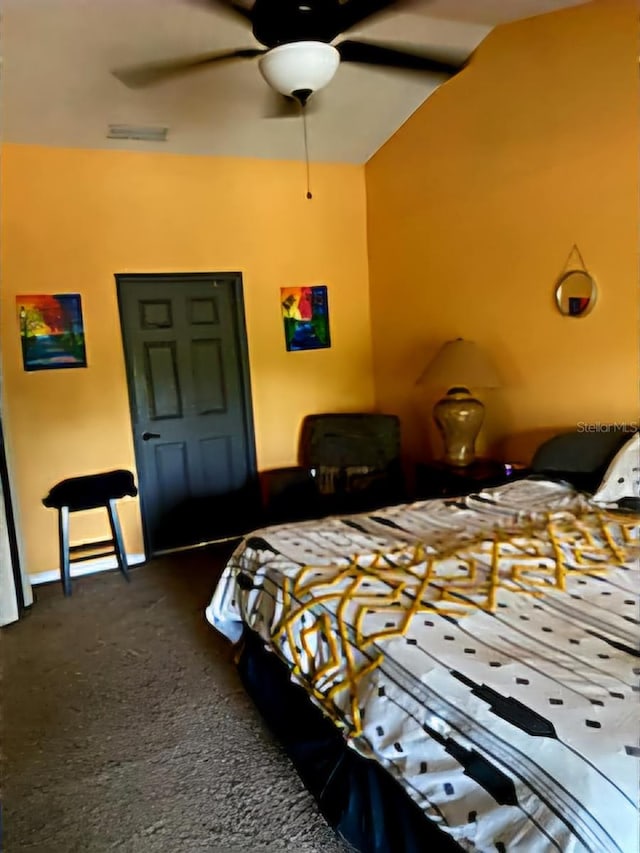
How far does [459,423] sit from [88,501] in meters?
2.33

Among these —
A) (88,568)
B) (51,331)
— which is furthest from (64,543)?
(51,331)

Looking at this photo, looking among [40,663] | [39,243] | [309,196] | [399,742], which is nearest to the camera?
[399,742]

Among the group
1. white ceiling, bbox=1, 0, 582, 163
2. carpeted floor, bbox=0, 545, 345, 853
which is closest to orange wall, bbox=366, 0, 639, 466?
white ceiling, bbox=1, 0, 582, 163

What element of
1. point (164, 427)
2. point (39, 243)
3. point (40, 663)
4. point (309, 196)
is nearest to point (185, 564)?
Result: point (164, 427)

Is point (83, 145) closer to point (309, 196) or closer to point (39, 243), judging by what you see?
point (39, 243)

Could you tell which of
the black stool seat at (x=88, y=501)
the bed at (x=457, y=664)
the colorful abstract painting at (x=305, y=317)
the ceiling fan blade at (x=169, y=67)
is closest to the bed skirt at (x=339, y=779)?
the bed at (x=457, y=664)

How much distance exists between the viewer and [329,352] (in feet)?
16.8

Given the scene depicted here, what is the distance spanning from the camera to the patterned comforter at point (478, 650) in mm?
1239

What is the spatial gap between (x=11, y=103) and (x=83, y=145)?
58cm

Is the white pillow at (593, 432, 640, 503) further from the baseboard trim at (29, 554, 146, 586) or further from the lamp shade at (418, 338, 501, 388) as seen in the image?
the baseboard trim at (29, 554, 146, 586)

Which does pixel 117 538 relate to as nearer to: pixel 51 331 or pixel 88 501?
pixel 88 501

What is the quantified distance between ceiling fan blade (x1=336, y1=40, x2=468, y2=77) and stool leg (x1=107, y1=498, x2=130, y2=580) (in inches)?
113

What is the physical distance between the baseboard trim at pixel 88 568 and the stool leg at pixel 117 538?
24cm

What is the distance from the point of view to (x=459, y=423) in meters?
3.89
